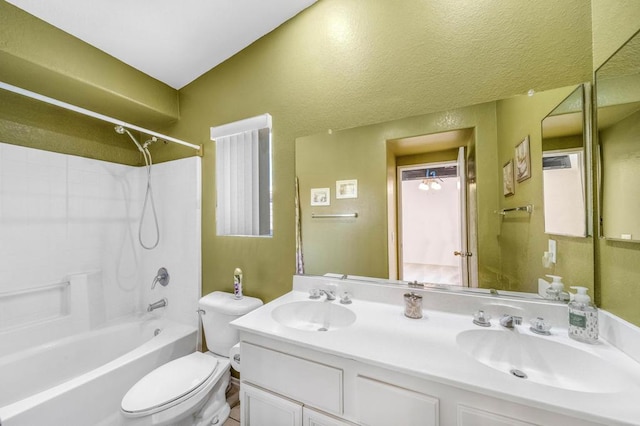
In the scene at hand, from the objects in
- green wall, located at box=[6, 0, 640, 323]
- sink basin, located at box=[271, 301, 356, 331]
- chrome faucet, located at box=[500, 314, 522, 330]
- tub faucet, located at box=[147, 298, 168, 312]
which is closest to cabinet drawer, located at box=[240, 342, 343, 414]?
sink basin, located at box=[271, 301, 356, 331]

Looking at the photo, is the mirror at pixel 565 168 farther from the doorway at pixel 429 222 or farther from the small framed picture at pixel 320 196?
the small framed picture at pixel 320 196

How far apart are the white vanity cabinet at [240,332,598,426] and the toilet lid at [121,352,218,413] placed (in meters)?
0.37

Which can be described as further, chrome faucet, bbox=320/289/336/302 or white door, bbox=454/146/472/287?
chrome faucet, bbox=320/289/336/302

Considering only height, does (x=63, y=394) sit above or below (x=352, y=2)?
below

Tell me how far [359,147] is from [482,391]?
48.0 inches

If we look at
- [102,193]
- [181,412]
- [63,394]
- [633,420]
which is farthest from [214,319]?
[633,420]

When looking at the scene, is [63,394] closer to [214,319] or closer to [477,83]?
[214,319]

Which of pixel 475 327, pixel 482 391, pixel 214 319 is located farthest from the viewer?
pixel 214 319

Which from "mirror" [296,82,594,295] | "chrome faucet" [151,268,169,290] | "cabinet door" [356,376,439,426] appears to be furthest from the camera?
"chrome faucet" [151,268,169,290]

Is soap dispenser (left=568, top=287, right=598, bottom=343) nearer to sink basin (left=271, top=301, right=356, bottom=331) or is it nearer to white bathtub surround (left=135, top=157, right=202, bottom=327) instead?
sink basin (left=271, top=301, right=356, bottom=331)

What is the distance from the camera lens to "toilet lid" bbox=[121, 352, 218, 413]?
117 centimetres

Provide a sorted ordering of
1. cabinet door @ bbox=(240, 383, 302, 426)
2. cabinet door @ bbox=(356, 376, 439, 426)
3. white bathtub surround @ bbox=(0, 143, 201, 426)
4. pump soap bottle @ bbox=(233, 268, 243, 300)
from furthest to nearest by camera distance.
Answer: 1. pump soap bottle @ bbox=(233, 268, 243, 300)
2. white bathtub surround @ bbox=(0, 143, 201, 426)
3. cabinet door @ bbox=(240, 383, 302, 426)
4. cabinet door @ bbox=(356, 376, 439, 426)

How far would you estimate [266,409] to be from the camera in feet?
3.57

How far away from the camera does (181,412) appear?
1210 mm
